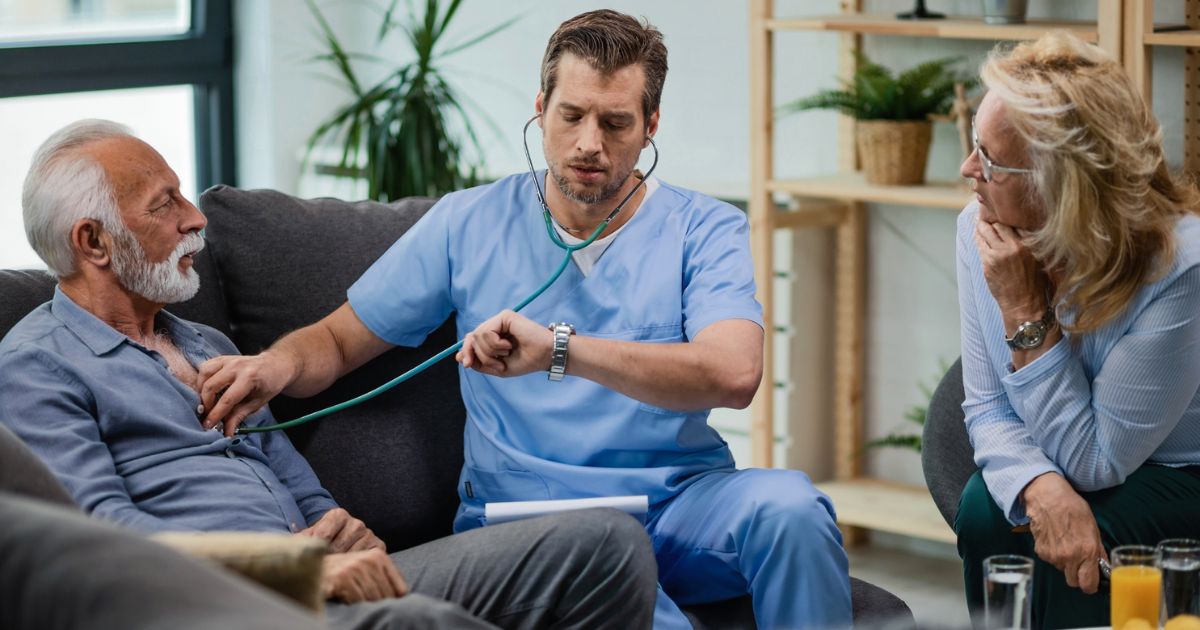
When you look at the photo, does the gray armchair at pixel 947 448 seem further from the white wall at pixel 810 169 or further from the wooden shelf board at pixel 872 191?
the white wall at pixel 810 169

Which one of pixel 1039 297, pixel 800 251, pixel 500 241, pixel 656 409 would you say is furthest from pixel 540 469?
pixel 800 251

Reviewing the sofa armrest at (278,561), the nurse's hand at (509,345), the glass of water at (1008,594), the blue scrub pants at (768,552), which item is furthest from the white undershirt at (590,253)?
the sofa armrest at (278,561)

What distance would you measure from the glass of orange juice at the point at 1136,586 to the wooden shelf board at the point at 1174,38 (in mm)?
1485

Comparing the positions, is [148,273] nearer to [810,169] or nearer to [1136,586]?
[1136,586]

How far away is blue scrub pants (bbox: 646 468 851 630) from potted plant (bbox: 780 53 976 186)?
1.37 metres

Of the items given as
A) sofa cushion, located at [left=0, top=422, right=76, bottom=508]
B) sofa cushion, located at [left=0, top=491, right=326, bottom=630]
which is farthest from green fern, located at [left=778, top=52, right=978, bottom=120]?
sofa cushion, located at [left=0, top=491, right=326, bottom=630]

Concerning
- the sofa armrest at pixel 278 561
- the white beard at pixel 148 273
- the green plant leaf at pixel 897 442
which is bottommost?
the green plant leaf at pixel 897 442

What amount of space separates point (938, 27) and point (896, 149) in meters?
0.28

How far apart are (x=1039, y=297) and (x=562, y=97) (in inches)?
28.3

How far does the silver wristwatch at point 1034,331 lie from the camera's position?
6.77ft

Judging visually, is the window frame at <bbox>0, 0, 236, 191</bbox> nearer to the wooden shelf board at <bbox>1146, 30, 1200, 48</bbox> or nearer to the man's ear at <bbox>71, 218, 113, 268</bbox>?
the man's ear at <bbox>71, 218, 113, 268</bbox>

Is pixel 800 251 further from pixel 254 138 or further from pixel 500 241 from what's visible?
pixel 254 138

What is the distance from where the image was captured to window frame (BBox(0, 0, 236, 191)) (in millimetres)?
4102

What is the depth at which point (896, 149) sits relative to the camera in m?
3.27
